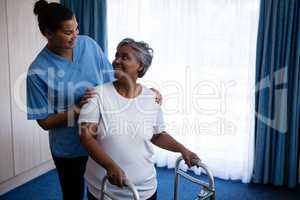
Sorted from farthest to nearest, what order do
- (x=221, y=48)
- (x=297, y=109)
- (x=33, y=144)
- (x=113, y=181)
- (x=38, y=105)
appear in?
(x=33, y=144) < (x=221, y=48) < (x=297, y=109) < (x=38, y=105) < (x=113, y=181)

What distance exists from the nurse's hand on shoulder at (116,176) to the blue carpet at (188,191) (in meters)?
1.80

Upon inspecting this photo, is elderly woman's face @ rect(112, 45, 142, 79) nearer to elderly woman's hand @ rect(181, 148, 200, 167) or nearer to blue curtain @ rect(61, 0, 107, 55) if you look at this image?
elderly woman's hand @ rect(181, 148, 200, 167)

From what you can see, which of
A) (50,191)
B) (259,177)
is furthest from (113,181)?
(259,177)

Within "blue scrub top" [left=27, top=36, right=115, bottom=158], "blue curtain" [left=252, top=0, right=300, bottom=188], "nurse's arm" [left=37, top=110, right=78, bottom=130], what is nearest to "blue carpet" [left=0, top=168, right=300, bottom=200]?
"blue curtain" [left=252, top=0, right=300, bottom=188]

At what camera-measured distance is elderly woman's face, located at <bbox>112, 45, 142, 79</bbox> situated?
1.46 meters

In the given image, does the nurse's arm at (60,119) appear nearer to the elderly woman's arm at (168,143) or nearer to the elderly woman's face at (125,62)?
the elderly woman's face at (125,62)

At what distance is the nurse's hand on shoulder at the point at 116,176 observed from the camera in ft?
4.02

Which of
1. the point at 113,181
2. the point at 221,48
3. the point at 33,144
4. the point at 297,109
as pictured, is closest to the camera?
the point at 113,181

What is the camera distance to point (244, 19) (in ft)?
9.76

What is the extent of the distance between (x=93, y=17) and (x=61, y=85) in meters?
2.01

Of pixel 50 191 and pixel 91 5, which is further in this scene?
pixel 91 5

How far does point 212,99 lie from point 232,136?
1.38ft

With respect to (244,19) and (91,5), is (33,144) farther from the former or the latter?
(244,19)

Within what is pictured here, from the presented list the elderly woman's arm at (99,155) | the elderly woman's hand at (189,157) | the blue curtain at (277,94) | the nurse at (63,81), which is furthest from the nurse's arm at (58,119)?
the blue curtain at (277,94)
